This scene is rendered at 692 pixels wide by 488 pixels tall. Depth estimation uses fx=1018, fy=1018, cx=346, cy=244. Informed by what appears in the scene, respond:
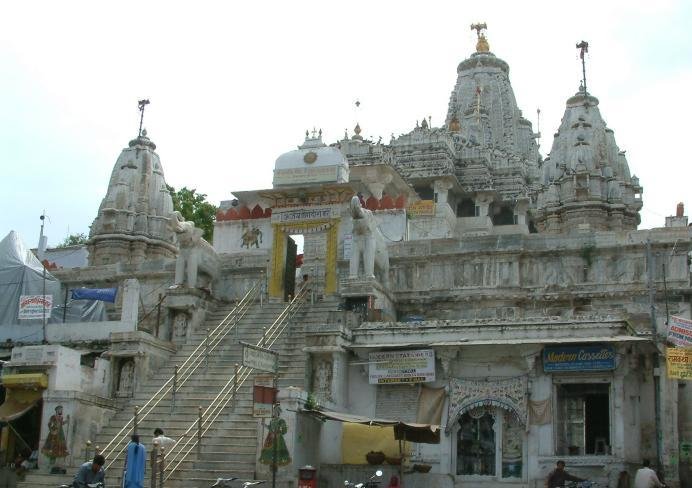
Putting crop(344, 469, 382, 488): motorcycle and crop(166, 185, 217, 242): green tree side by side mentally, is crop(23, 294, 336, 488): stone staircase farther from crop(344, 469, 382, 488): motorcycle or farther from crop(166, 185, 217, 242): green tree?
crop(166, 185, 217, 242): green tree

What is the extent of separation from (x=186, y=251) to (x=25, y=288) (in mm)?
6868

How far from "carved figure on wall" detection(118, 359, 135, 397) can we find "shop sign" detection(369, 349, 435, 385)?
6.55 m

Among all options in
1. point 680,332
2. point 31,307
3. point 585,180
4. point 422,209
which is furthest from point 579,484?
point 422,209

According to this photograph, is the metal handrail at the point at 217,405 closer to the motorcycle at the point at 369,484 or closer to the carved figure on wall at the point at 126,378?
the carved figure on wall at the point at 126,378

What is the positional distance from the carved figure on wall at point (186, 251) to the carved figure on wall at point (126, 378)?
174 inches

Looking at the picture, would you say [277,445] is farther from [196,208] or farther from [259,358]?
[196,208]

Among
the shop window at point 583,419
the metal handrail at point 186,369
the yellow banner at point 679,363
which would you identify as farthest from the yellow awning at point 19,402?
the yellow banner at point 679,363

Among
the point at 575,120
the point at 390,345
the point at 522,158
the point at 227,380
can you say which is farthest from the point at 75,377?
the point at 522,158

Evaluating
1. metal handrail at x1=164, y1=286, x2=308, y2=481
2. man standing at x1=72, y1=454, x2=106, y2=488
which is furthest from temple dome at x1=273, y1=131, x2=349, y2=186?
man standing at x1=72, y1=454, x2=106, y2=488

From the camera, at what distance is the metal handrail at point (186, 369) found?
2402cm

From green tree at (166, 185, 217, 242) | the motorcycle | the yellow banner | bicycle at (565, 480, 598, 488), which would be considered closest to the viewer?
the motorcycle

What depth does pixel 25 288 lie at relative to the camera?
34.9 meters

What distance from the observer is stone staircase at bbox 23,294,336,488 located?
2241cm

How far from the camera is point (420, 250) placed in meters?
33.0
